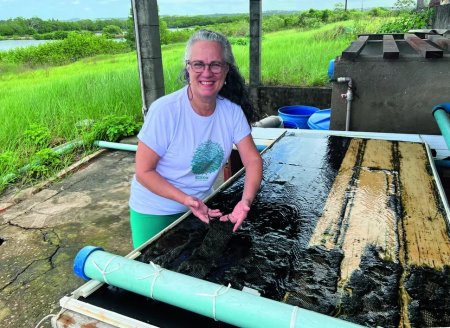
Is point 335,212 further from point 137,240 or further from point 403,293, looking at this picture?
point 137,240

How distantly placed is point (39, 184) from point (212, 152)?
10.6ft

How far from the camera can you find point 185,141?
171 cm

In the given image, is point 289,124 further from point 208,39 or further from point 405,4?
point 405,4

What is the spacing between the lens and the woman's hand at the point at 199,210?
159 cm

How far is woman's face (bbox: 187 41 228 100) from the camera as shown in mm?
1598

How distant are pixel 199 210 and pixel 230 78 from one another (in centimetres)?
73

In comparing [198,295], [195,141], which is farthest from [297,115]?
[198,295]

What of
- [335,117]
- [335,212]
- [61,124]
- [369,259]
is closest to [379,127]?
[335,117]

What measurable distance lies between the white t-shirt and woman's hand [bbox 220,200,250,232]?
1.00 ft

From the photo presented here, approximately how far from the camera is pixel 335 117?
12.6ft

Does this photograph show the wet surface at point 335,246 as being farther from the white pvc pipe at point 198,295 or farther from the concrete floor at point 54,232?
the concrete floor at point 54,232

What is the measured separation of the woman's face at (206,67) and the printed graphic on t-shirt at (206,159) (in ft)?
0.88

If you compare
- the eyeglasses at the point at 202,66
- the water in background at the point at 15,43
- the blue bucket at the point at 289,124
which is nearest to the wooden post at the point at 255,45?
the blue bucket at the point at 289,124

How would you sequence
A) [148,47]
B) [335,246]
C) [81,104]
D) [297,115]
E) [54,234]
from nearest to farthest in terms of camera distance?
[335,246] → [54,234] → [148,47] → [297,115] → [81,104]
